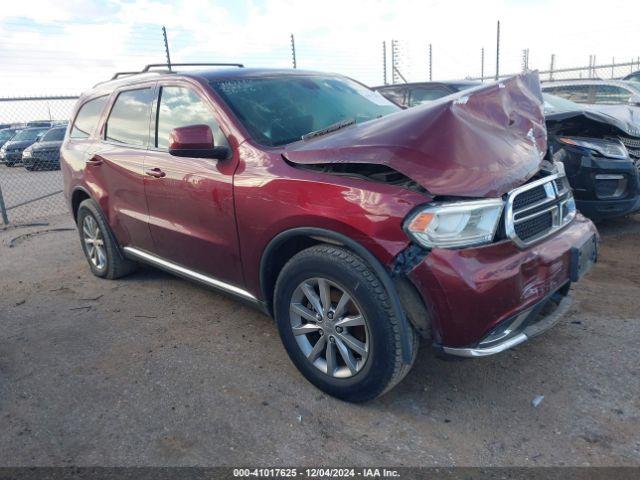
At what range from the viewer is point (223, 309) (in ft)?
13.5

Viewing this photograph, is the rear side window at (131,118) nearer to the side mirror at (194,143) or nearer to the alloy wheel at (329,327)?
the side mirror at (194,143)

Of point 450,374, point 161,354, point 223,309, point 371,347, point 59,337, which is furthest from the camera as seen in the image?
point 223,309

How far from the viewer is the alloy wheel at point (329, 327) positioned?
2633 millimetres

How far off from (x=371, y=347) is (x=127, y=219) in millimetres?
2570

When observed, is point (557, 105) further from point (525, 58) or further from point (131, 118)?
point (525, 58)

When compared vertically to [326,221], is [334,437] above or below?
below

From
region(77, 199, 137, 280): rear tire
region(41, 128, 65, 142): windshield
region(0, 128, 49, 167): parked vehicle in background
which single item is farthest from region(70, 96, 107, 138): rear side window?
region(0, 128, 49, 167): parked vehicle in background

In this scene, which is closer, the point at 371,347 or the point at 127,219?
the point at 371,347

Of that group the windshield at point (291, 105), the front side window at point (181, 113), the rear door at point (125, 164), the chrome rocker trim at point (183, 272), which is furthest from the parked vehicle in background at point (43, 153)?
the windshield at point (291, 105)

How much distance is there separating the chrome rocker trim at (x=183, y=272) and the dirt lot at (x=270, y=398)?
15.4 inches

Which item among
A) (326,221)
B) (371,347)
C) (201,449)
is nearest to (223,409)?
(201,449)

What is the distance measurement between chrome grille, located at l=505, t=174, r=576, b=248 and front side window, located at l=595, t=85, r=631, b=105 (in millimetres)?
6932

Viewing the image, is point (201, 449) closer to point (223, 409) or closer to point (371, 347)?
point (223, 409)

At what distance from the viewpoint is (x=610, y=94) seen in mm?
8867
